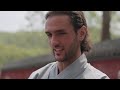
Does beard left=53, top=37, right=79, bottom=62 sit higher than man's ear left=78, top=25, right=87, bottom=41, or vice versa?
man's ear left=78, top=25, right=87, bottom=41

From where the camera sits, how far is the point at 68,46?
0.92 metres

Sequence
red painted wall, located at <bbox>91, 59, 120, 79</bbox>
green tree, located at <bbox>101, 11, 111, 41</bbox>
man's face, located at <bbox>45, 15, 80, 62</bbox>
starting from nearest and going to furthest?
man's face, located at <bbox>45, 15, 80, 62</bbox>, red painted wall, located at <bbox>91, 59, 120, 79</bbox>, green tree, located at <bbox>101, 11, 111, 41</bbox>

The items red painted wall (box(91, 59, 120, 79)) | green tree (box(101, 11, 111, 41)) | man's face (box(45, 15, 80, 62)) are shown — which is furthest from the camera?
green tree (box(101, 11, 111, 41))

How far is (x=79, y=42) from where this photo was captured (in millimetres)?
951

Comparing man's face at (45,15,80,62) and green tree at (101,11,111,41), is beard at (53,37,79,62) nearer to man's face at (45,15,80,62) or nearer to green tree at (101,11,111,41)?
man's face at (45,15,80,62)

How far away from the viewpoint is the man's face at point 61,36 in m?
0.90

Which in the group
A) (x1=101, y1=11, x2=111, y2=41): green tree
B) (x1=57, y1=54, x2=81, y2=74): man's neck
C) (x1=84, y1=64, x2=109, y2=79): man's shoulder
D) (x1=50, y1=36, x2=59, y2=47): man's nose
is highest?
(x1=50, y1=36, x2=59, y2=47): man's nose

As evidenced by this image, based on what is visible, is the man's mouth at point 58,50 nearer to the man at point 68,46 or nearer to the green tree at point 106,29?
the man at point 68,46

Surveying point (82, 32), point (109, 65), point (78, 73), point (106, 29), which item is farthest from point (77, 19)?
point (106, 29)

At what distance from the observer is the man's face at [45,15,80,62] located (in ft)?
2.94

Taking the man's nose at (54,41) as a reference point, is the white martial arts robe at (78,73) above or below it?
below

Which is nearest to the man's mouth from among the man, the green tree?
the man

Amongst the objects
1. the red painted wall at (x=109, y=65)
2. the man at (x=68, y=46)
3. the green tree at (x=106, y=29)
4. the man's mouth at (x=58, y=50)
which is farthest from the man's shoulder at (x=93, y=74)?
the green tree at (x=106, y=29)
